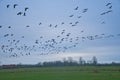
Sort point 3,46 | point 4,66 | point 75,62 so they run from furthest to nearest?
point 75,62, point 4,66, point 3,46

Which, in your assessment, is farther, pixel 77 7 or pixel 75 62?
pixel 75 62

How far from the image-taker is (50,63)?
181375mm

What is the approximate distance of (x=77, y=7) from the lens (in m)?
16.3

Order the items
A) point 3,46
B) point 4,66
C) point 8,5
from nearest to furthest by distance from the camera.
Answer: point 8,5 < point 3,46 < point 4,66

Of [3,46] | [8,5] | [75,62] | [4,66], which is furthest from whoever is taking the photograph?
[75,62]

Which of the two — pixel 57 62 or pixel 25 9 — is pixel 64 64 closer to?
pixel 57 62

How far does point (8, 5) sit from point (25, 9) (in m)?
0.95

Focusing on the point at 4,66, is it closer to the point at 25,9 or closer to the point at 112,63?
the point at 112,63

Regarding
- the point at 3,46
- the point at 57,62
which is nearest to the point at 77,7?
the point at 3,46

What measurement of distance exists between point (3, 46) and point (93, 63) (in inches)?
5754

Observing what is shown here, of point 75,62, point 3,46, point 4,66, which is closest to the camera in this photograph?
point 3,46

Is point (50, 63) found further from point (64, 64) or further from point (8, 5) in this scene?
point (8, 5)

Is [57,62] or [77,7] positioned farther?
[57,62]

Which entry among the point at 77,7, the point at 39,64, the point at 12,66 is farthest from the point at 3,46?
the point at 39,64
